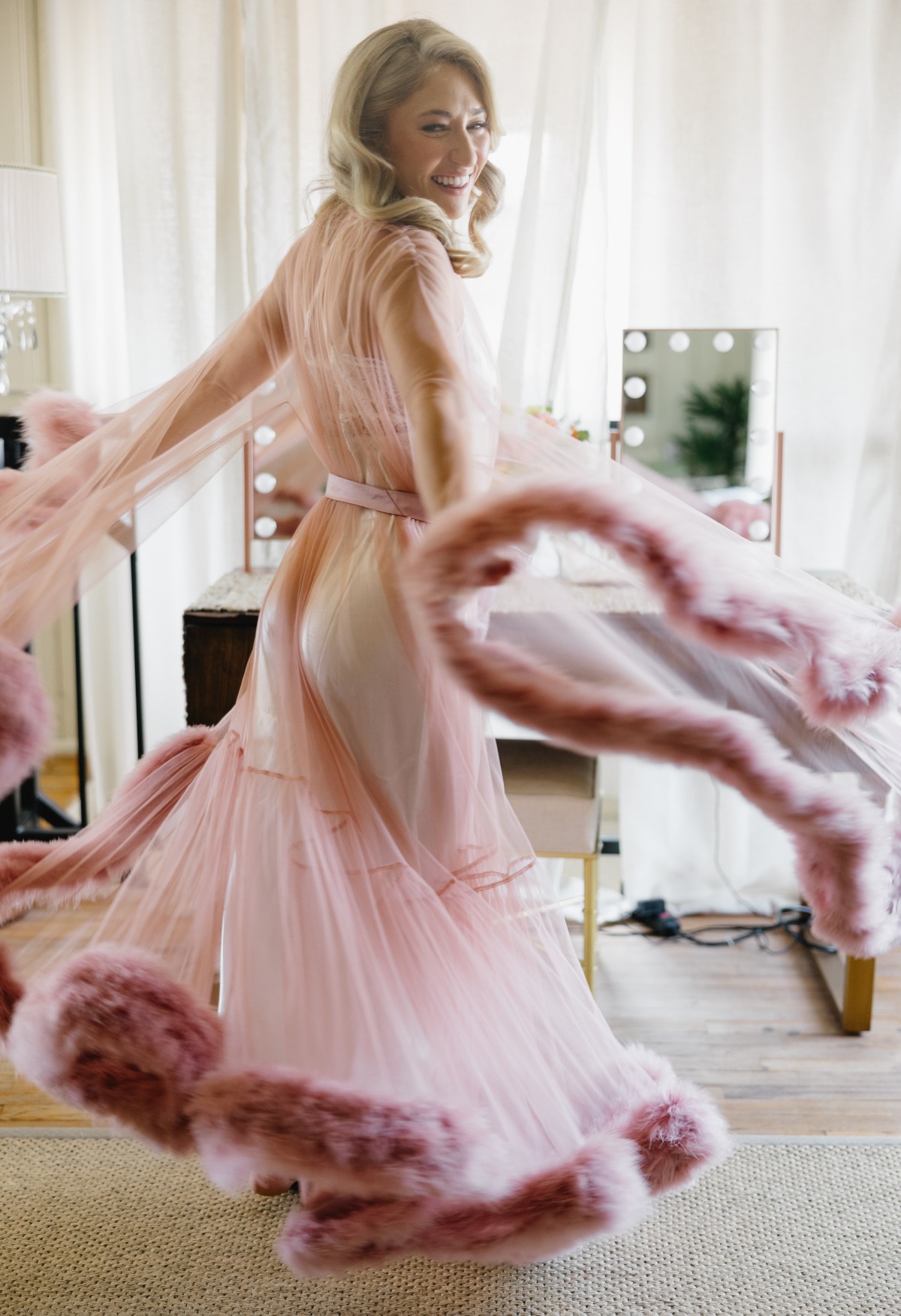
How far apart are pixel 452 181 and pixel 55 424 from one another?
632 millimetres

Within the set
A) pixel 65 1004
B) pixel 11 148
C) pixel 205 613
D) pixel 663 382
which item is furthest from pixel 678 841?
pixel 11 148

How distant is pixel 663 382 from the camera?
2812mm

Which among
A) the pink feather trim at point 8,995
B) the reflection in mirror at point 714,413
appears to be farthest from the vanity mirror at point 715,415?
the pink feather trim at point 8,995

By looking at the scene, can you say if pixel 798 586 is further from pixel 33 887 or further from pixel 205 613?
pixel 205 613

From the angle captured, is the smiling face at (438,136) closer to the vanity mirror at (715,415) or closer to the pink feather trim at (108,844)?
the pink feather trim at (108,844)

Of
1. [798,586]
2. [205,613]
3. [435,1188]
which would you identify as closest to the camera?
[435,1188]

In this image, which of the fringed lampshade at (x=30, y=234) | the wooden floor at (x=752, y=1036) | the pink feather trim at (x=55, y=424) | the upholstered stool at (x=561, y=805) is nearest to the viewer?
the pink feather trim at (x=55, y=424)

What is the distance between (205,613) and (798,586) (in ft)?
4.34

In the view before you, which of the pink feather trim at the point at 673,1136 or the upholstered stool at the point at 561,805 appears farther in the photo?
the upholstered stool at the point at 561,805

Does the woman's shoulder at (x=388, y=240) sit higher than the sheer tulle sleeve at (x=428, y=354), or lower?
higher

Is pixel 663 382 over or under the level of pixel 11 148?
under

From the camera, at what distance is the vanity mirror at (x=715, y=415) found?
2787 millimetres

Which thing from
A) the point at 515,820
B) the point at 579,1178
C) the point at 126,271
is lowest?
the point at 579,1178

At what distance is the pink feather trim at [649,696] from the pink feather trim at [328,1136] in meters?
0.39
